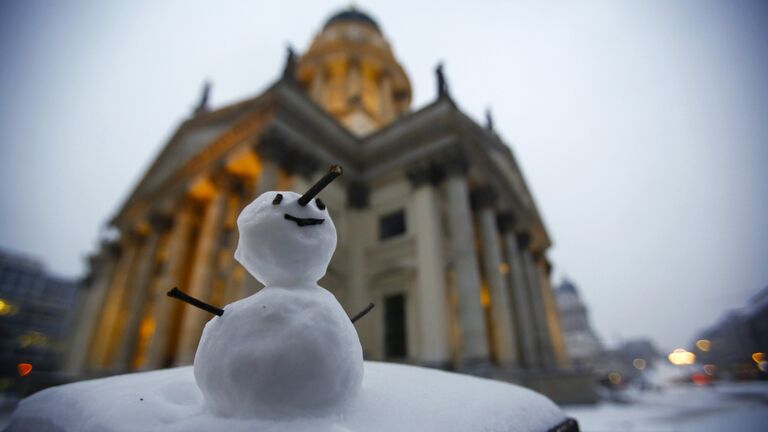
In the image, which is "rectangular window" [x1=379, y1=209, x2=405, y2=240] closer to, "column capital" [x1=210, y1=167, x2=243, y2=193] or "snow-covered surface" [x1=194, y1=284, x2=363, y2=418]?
"column capital" [x1=210, y1=167, x2=243, y2=193]

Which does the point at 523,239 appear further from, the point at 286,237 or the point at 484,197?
the point at 286,237

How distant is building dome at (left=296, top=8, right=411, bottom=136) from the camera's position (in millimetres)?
19078

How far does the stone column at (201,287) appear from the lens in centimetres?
927

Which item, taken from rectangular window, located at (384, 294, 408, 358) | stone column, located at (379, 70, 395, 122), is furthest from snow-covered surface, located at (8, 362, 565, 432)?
stone column, located at (379, 70, 395, 122)

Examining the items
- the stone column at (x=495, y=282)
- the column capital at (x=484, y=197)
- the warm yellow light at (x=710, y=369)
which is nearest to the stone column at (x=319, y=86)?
the column capital at (x=484, y=197)

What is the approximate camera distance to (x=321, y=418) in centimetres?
138

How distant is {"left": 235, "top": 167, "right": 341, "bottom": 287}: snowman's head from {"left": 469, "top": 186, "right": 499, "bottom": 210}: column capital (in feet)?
38.9

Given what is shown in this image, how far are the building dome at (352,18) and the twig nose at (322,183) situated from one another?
90.9ft

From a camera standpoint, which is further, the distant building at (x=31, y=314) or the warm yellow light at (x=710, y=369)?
the distant building at (x=31, y=314)

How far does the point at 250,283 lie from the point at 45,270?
53362 mm

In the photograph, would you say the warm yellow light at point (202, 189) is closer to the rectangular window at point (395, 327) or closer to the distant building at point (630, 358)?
the rectangular window at point (395, 327)

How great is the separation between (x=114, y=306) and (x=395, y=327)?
46.2 ft

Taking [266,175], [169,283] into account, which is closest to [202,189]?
[169,283]

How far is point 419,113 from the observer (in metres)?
11.8
